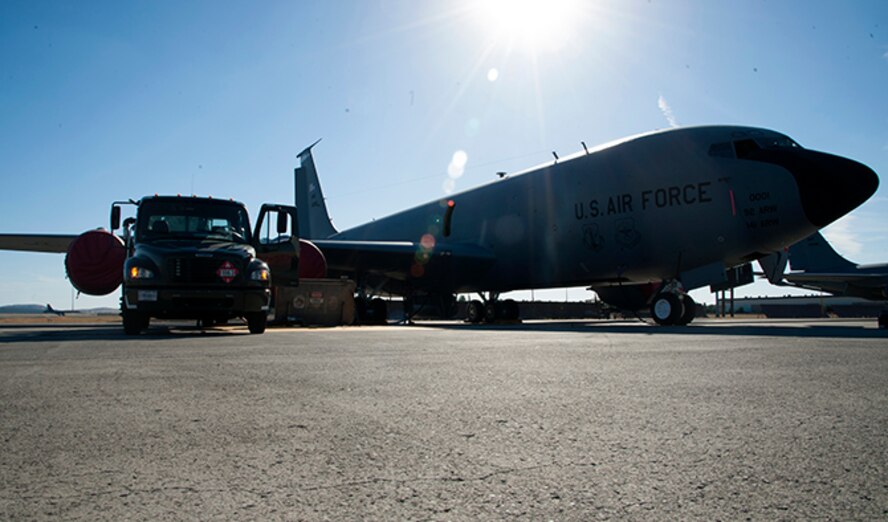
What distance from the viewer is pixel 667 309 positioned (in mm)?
14281

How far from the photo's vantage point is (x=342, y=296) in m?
16.1

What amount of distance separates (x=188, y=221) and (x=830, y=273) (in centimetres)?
3103

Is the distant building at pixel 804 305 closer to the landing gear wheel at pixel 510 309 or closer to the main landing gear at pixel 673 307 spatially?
the landing gear wheel at pixel 510 309

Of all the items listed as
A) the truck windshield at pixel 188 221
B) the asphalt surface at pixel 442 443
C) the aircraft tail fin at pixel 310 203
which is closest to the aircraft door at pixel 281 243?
the truck windshield at pixel 188 221

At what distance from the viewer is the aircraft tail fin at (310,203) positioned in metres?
32.0

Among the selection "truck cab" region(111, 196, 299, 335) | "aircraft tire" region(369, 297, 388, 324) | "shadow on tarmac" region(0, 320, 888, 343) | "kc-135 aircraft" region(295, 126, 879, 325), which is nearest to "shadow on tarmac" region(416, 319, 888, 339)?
"shadow on tarmac" region(0, 320, 888, 343)

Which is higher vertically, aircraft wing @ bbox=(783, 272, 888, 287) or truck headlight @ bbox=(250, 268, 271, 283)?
aircraft wing @ bbox=(783, 272, 888, 287)

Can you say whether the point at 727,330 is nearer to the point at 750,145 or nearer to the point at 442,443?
the point at 750,145

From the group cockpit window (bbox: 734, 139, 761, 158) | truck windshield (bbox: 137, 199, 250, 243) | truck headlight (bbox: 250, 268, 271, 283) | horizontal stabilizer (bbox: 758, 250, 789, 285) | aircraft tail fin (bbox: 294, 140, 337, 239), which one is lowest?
truck headlight (bbox: 250, 268, 271, 283)

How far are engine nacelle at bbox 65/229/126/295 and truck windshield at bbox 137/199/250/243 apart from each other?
10.2 ft

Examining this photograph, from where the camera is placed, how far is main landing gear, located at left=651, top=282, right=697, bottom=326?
1405 cm

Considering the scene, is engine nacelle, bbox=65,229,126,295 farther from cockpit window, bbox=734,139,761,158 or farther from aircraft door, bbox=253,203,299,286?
cockpit window, bbox=734,139,761,158

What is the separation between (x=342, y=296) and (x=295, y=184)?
1814 centimetres

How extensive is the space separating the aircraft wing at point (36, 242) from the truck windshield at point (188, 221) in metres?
8.00
